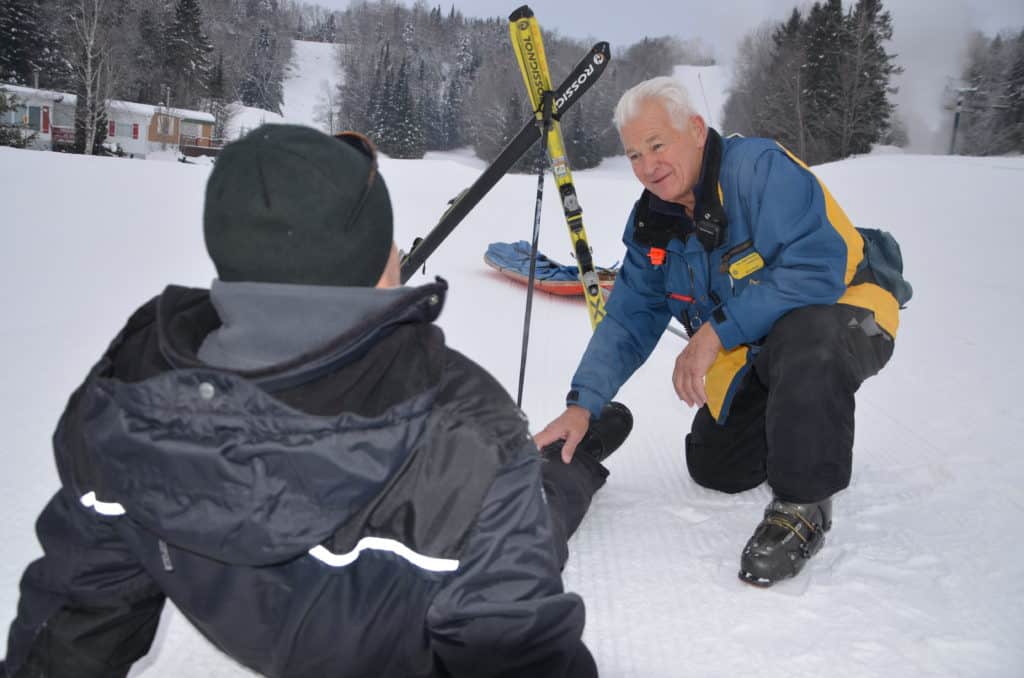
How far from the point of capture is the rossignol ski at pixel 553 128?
2539 mm

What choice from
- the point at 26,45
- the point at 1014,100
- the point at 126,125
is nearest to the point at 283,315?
the point at 26,45

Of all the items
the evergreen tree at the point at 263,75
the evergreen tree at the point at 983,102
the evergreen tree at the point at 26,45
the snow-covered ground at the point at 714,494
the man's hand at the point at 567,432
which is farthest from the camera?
the evergreen tree at the point at 983,102

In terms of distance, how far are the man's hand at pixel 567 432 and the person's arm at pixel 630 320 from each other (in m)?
0.14

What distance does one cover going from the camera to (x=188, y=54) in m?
13.2

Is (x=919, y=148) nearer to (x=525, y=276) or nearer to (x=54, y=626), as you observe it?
(x=525, y=276)

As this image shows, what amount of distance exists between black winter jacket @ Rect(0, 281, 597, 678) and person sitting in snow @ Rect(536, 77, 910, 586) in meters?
0.80

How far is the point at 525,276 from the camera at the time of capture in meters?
4.73

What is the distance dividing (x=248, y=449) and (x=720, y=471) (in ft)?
4.57

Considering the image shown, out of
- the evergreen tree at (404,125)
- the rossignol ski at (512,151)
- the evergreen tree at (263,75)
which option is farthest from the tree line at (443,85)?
the rossignol ski at (512,151)

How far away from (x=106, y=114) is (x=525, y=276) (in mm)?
13427

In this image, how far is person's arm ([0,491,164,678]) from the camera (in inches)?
32.8

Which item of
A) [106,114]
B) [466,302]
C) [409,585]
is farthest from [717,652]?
[106,114]

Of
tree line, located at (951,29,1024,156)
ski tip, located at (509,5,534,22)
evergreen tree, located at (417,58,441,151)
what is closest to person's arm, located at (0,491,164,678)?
ski tip, located at (509,5,534,22)

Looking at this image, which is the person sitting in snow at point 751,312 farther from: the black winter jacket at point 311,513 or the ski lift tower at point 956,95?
the ski lift tower at point 956,95
